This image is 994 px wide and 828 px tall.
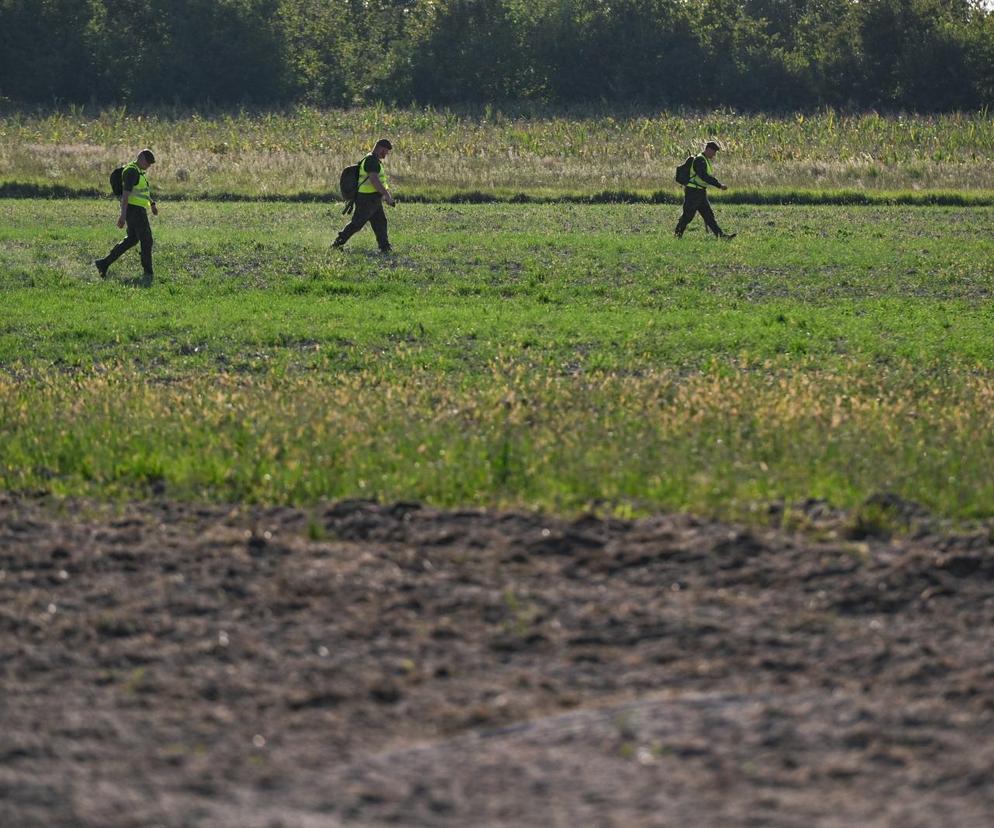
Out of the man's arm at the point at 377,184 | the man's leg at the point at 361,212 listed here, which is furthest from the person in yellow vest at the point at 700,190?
the man's leg at the point at 361,212

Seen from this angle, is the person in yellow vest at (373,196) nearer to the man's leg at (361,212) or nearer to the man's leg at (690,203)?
the man's leg at (361,212)

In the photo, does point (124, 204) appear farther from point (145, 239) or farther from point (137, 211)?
point (145, 239)

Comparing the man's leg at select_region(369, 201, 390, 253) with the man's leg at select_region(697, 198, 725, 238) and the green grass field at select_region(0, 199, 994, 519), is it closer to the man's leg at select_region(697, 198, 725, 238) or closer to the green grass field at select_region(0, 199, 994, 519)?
the green grass field at select_region(0, 199, 994, 519)

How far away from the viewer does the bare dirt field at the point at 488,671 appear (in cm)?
519

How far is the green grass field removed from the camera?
963cm

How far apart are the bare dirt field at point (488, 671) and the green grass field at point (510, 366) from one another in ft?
3.09

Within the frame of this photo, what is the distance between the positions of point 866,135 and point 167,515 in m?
45.7

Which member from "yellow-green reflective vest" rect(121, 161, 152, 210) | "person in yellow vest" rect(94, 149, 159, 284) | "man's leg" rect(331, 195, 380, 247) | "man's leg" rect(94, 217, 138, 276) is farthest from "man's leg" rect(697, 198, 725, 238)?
"man's leg" rect(94, 217, 138, 276)

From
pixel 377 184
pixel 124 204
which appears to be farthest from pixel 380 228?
pixel 124 204

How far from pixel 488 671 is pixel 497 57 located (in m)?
68.0

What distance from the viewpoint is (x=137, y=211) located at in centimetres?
2092

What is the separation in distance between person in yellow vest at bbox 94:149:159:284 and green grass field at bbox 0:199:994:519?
0.33m

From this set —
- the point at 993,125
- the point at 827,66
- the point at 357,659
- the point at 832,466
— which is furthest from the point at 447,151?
the point at 357,659

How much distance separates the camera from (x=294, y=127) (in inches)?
2322
